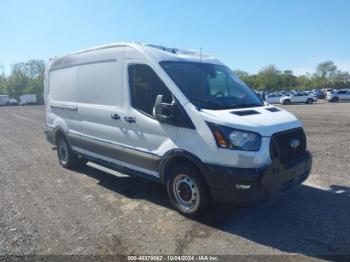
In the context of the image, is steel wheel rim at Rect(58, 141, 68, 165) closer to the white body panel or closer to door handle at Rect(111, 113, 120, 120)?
the white body panel

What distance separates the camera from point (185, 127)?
14.5 ft

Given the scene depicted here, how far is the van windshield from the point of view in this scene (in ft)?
15.1

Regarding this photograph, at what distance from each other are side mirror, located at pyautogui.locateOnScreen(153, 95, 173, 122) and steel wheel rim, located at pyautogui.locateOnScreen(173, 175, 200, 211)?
2.90ft

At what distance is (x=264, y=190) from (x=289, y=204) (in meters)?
1.30

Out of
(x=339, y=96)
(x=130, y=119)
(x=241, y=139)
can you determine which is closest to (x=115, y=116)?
(x=130, y=119)

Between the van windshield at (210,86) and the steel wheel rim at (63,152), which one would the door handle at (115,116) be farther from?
the steel wheel rim at (63,152)

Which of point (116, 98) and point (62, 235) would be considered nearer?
point (62, 235)

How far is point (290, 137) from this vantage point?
4.50 meters

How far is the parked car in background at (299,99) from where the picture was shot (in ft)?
144

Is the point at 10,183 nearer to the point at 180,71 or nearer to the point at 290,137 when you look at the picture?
the point at 180,71

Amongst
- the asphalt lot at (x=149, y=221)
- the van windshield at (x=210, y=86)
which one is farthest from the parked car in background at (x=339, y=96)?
the van windshield at (x=210, y=86)

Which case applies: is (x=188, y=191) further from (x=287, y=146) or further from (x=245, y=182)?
(x=287, y=146)

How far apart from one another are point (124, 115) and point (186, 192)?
5.48ft

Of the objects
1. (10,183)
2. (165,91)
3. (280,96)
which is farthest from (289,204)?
(280,96)
